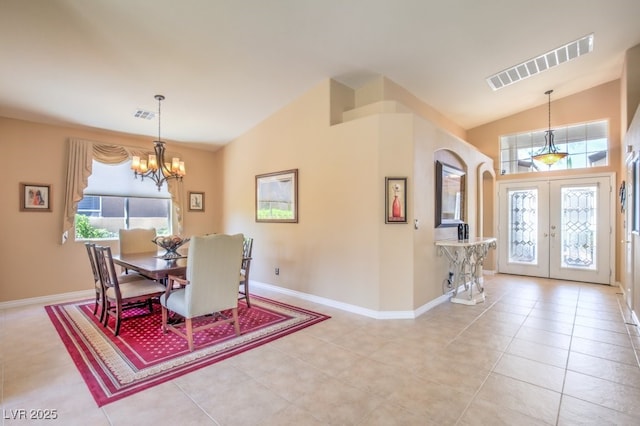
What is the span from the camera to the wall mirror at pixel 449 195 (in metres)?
4.64

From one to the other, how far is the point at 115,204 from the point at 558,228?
845 cm

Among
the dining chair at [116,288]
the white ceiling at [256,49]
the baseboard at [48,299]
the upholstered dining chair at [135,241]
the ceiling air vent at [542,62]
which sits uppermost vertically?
the ceiling air vent at [542,62]

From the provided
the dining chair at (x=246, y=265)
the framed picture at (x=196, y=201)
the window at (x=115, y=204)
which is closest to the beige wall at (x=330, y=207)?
the window at (x=115, y=204)

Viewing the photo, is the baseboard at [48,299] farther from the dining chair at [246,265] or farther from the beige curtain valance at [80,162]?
the dining chair at [246,265]

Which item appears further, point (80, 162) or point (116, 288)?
point (80, 162)

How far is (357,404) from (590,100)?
694 centimetres

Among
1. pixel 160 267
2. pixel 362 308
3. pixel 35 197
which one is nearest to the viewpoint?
pixel 160 267

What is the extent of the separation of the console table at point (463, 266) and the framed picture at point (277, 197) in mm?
2287

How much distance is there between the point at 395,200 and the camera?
3920 millimetres

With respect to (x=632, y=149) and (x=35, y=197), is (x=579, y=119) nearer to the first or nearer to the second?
(x=632, y=149)

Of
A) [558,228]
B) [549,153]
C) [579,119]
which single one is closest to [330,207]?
[549,153]

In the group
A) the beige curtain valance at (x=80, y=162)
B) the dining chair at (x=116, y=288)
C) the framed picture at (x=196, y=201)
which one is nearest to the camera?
the dining chair at (x=116, y=288)

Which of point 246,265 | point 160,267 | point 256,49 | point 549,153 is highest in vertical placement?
point 256,49

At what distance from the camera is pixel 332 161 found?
443 centimetres
